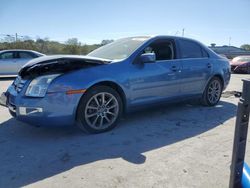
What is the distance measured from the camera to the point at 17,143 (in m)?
3.82

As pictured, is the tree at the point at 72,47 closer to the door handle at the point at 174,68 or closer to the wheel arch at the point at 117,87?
the door handle at the point at 174,68

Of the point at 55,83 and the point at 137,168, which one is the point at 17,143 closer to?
the point at 55,83

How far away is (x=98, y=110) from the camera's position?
13.8ft

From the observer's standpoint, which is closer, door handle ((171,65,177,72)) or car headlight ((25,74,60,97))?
car headlight ((25,74,60,97))

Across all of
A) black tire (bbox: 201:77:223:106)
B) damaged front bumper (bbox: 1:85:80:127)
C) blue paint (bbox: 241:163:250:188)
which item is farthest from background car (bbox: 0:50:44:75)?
blue paint (bbox: 241:163:250:188)

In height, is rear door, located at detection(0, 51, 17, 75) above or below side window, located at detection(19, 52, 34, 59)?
below

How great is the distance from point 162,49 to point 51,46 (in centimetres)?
2230

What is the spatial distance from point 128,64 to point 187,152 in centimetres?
168

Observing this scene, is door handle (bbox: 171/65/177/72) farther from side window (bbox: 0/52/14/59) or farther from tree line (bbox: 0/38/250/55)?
tree line (bbox: 0/38/250/55)

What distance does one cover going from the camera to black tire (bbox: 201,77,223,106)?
6051mm

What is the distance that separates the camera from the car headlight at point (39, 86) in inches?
148

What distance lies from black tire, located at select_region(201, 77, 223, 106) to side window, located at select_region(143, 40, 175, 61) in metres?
1.33

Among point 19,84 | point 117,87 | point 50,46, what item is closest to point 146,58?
point 117,87

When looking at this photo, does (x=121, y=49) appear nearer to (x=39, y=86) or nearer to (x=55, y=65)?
(x=55, y=65)
